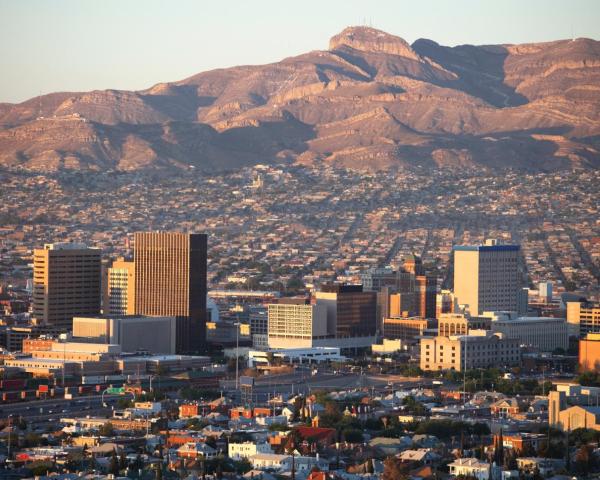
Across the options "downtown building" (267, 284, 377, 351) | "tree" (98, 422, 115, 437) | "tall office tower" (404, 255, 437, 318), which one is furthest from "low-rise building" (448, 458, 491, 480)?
"tall office tower" (404, 255, 437, 318)

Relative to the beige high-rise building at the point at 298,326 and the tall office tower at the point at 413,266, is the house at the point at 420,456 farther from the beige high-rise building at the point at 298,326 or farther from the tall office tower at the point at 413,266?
the tall office tower at the point at 413,266

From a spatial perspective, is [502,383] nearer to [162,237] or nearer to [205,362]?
[205,362]

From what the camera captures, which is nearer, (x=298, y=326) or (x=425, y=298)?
(x=298, y=326)

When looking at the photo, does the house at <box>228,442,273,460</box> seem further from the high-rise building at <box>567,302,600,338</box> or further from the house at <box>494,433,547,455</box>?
the high-rise building at <box>567,302,600,338</box>

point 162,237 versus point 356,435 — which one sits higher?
point 162,237

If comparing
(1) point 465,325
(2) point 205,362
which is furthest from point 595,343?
(2) point 205,362

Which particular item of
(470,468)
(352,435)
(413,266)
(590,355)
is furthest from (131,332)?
(470,468)

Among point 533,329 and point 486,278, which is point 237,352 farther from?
point 486,278
